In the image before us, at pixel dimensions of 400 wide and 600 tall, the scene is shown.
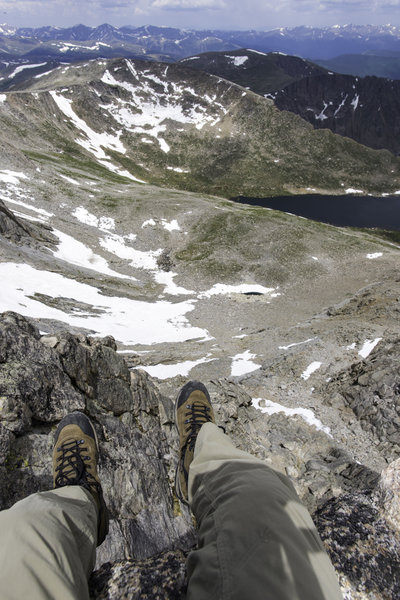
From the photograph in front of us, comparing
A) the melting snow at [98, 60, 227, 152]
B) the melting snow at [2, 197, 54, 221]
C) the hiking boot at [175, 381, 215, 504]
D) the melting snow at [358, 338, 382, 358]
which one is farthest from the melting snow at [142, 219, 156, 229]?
the melting snow at [98, 60, 227, 152]

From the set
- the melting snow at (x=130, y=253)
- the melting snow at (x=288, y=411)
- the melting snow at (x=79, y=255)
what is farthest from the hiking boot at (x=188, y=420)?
the melting snow at (x=130, y=253)

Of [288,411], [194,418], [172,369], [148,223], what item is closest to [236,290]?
[148,223]

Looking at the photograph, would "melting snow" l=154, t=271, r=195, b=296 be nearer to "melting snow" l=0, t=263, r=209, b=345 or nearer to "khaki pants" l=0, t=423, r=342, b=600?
"melting snow" l=0, t=263, r=209, b=345

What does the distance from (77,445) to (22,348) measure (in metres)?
3.82

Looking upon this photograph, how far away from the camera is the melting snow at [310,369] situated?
61.5ft

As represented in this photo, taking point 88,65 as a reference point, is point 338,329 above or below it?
below

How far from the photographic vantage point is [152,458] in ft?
29.4

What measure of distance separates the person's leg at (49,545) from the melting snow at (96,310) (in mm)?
20878

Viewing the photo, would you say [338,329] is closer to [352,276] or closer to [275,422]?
[275,422]

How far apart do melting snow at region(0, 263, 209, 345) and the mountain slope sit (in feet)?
337

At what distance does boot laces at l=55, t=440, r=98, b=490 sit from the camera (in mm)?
5461

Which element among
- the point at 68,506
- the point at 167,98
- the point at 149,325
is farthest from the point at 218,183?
the point at 68,506

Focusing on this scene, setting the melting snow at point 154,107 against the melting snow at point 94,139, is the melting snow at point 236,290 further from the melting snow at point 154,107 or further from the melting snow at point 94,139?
the melting snow at point 154,107

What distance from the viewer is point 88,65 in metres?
176
